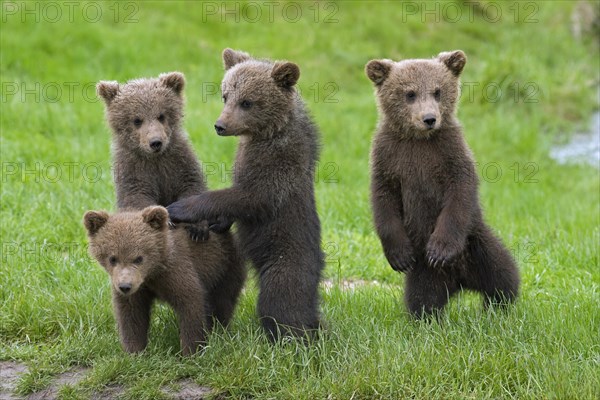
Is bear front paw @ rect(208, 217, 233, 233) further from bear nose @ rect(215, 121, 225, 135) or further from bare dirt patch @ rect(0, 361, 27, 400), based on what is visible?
bare dirt patch @ rect(0, 361, 27, 400)

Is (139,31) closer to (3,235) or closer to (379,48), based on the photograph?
(379,48)

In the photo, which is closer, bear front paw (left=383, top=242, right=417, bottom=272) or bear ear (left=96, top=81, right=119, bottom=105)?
bear front paw (left=383, top=242, right=417, bottom=272)

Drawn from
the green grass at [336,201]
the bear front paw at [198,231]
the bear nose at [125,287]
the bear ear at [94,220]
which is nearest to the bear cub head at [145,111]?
the bear front paw at [198,231]

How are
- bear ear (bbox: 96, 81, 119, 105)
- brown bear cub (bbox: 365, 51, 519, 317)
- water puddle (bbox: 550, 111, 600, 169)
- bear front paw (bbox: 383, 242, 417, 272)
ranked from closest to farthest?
brown bear cub (bbox: 365, 51, 519, 317), bear front paw (bbox: 383, 242, 417, 272), bear ear (bbox: 96, 81, 119, 105), water puddle (bbox: 550, 111, 600, 169)

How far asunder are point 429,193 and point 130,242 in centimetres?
207

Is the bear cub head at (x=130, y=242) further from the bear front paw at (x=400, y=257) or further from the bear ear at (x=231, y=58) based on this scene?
the bear front paw at (x=400, y=257)

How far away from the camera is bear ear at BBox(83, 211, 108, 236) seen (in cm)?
586

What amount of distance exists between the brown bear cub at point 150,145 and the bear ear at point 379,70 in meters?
1.39

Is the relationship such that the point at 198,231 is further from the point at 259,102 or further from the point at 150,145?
the point at 259,102

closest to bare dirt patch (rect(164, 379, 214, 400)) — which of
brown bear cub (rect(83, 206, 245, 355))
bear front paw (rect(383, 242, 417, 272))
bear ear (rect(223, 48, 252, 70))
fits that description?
brown bear cub (rect(83, 206, 245, 355))

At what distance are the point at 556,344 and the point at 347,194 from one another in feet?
15.1

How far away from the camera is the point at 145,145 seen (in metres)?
6.43

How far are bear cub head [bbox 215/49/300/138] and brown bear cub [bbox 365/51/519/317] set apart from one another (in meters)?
0.65

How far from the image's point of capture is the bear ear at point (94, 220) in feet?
19.2
